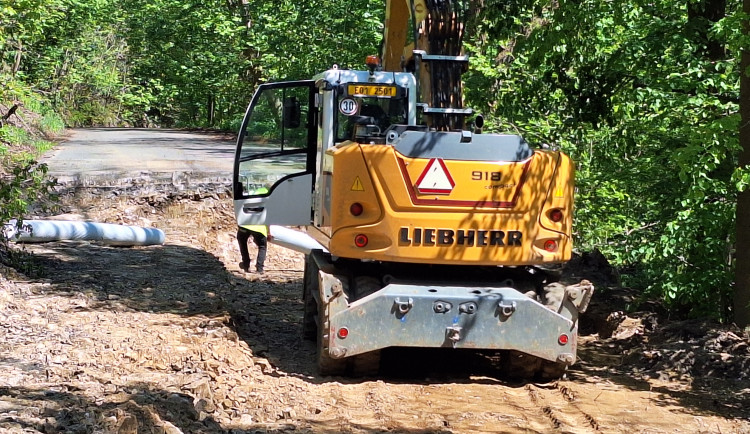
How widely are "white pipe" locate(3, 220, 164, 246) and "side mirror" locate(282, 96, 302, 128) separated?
5.45 m

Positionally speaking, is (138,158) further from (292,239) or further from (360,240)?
(360,240)

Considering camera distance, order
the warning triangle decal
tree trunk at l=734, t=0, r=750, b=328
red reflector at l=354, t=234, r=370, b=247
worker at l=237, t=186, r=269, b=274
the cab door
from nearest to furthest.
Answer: the warning triangle decal → red reflector at l=354, t=234, r=370, b=247 → tree trunk at l=734, t=0, r=750, b=328 → the cab door → worker at l=237, t=186, r=269, b=274

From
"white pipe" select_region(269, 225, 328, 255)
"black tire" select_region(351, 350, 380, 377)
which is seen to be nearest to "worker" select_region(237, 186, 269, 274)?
"white pipe" select_region(269, 225, 328, 255)

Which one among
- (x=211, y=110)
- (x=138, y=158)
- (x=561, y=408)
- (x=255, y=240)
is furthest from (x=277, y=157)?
(x=211, y=110)

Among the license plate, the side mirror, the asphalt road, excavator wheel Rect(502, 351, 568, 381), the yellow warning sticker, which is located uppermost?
the license plate

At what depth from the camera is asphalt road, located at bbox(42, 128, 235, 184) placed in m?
17.6

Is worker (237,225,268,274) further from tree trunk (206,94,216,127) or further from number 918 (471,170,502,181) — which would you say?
tree trunk (206,94,216,127)

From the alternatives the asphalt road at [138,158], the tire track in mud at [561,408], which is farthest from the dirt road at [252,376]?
the asphalt road at [138,158]

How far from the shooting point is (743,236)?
8805 millimetres

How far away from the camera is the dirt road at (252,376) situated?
621 centimetres

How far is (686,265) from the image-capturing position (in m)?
9.87

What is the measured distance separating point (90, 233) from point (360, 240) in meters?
Answer: 7.26

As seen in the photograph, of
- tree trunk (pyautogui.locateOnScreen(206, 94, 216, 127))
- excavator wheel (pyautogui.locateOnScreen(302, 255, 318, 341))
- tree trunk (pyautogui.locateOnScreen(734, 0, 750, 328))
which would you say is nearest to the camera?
tree trunk (pyautogui.locateOnScreen(734, 0, 750, 328))

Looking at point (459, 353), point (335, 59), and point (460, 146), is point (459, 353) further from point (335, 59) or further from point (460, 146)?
point (335, 59)
